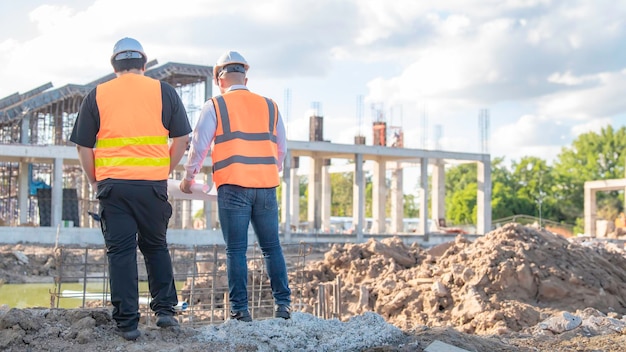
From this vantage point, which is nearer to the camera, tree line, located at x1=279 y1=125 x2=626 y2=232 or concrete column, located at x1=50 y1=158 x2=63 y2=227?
concrete column, located at x1=50 y1=158 x2=63 y2=227

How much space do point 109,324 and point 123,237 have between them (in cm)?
48

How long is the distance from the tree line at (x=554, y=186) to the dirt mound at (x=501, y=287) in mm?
42719

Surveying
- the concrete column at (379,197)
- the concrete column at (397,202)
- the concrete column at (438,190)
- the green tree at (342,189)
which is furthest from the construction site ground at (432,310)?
the green tree at (342,189)

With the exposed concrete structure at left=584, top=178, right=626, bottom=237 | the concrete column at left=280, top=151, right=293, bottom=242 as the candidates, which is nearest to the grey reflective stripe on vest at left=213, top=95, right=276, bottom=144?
the concrete column at left=280, top=151, right=293, bottom=242

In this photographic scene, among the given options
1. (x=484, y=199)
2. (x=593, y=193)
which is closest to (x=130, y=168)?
(x=484, y=199)

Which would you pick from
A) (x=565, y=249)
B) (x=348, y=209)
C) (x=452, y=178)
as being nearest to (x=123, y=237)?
(x=565, y=249)

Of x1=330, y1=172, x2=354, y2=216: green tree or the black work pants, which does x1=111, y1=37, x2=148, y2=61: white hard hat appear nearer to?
the black work pants

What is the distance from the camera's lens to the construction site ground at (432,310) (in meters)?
4.02

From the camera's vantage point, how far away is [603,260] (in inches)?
468

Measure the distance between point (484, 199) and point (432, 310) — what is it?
29675 millimetres

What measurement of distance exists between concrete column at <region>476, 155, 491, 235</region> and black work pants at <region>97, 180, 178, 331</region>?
1424 inches

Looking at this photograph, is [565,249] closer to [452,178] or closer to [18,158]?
[18,158]

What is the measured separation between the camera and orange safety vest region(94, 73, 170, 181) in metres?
4.17

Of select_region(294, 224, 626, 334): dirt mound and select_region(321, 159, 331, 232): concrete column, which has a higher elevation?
select_region(321, 159, 331, 232): concrete column
